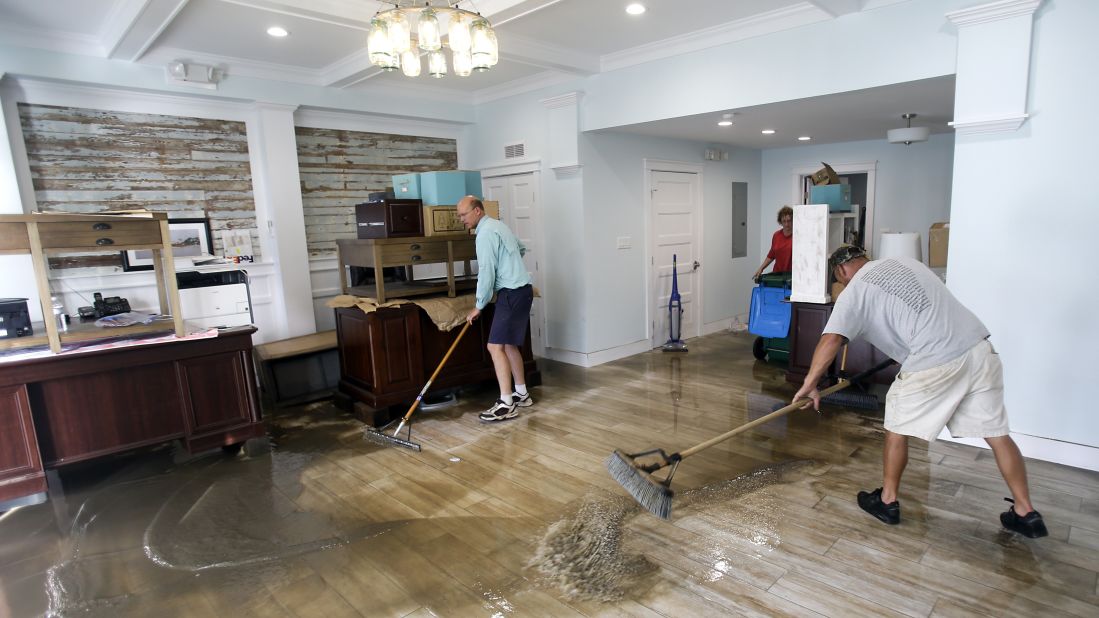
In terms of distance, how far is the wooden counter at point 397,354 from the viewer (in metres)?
4.52

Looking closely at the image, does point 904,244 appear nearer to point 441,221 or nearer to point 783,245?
point 783,245

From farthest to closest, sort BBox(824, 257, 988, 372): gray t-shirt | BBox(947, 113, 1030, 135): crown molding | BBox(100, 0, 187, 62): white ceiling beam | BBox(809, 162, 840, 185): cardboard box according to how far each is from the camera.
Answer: BBox(809, 162, 840, 185): cardboard box
BBox(100, 0, 187, 62): white ceiling beam
BBox(947, 113, 1030, 135): crown molding
BBox(824, 257, 988, 372): gray t-shirt

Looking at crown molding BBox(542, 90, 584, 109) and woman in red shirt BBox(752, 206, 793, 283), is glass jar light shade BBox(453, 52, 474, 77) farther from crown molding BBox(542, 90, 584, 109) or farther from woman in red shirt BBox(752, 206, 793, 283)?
woman in red shirt BBox(752, 206, 793, 283)

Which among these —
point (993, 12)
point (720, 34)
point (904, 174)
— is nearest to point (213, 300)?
point (720, 34)

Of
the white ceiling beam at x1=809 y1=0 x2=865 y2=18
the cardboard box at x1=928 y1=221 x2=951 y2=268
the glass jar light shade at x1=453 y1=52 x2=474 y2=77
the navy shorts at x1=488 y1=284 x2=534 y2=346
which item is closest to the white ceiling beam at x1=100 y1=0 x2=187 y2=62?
the glass jar light shade at x1=453 y1=52 x2=474 y2=77

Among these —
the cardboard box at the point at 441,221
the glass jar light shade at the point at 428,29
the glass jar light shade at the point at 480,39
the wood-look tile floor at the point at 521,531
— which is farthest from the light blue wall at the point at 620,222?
the glass jar light shade at the point at 428,29

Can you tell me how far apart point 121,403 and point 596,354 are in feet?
13.0

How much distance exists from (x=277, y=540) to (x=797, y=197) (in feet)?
23.7

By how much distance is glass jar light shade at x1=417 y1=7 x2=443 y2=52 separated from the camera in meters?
2.94

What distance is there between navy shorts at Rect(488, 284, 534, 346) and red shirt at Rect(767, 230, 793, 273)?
Answer: 2952mm

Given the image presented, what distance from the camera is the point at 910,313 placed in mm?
2641

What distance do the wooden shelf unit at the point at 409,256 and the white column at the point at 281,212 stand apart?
675 mm

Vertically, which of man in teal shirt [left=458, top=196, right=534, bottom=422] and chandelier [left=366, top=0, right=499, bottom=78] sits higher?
chandelier [left=366, top=0, right=499, bottom=78]

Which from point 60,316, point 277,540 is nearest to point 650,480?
point 277,540
